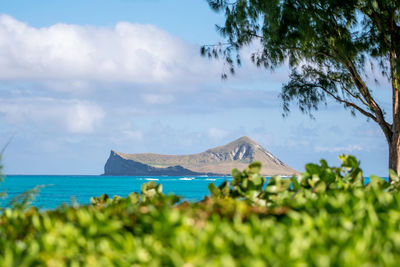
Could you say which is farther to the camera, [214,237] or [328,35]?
[328,35]

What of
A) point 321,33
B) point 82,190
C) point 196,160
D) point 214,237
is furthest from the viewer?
point 196,160

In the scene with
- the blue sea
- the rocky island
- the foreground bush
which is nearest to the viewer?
the foreground bush

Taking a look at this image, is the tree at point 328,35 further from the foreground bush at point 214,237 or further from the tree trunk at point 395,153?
the foreground bush at point 214,237

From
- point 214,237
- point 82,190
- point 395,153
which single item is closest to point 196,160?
point 82,190

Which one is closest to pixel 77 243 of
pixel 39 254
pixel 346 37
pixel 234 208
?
pixel 39 254

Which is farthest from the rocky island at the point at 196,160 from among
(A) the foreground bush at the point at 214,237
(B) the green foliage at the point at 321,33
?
(A) the foreground bush at the point at 214,237

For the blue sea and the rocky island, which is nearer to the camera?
the blue sea

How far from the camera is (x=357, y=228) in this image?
6.71ft

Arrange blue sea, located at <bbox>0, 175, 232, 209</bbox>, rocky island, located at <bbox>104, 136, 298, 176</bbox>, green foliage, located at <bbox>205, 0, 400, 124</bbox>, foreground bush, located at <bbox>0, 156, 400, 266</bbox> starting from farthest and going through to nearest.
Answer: rocky island, located at <bbox>104, 136, 298, 176</bbox> → blue sea, located at <bbox>0, 175, 232, 209</bbox> → green foliage, located at <bbox>205, 0, 400, 124</bbox> → foreground bush, located at <bbox>0, 156, 400, 266</bbox>

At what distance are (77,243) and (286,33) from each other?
10.8m

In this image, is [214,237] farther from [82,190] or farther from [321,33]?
[82,190]

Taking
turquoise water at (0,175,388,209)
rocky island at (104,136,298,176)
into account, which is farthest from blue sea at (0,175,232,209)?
rocky island at (104,136,298,176)

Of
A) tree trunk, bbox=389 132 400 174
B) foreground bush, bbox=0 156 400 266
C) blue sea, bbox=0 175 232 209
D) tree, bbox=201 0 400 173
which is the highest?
tree, bbox=201 0 400 173

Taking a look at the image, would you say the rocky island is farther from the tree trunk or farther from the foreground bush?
the foreground bush
